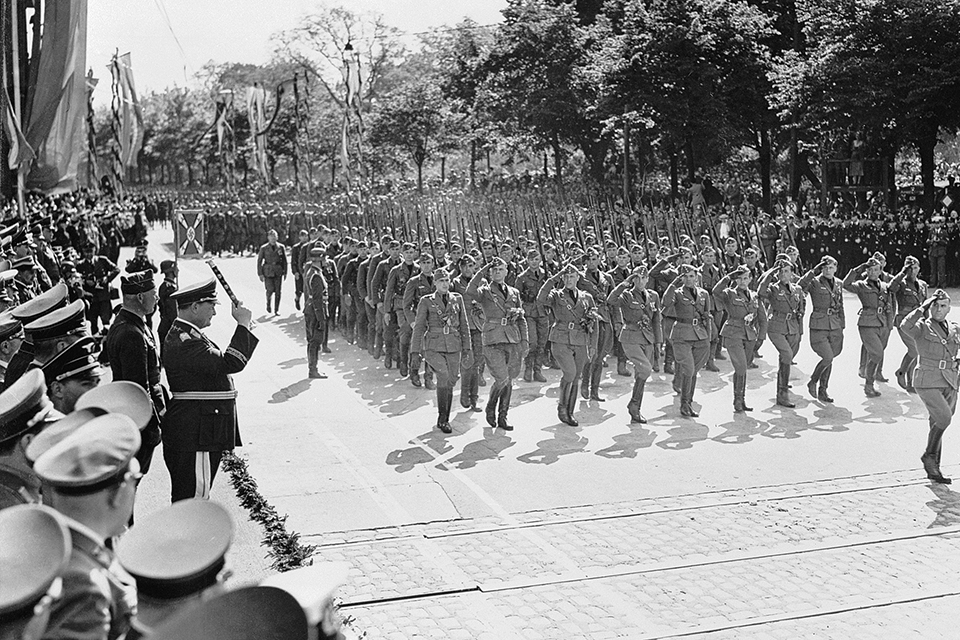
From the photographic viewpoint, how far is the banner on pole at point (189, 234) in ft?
40.6

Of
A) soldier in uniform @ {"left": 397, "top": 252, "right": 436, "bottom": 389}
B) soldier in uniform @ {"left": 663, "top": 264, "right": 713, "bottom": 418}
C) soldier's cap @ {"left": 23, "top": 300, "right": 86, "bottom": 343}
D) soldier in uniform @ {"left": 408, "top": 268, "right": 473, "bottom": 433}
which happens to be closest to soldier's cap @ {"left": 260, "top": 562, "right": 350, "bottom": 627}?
soldier's cap @ {"left": 23, "top": 300, "right": 86, "bottom": 343}

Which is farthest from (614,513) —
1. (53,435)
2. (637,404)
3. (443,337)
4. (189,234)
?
(189,234)

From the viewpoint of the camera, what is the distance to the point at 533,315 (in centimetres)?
1368

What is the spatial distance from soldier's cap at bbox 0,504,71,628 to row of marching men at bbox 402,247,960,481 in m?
8.91

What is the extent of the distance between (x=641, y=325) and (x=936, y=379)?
3658 millimetres

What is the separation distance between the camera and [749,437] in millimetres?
10977

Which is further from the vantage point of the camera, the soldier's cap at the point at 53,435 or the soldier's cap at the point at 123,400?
the soldier's cap at the point at 123,400

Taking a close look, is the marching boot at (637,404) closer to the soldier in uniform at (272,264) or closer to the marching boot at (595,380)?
the marching boot at (595,380)

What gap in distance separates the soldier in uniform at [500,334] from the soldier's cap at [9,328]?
5.67 metres

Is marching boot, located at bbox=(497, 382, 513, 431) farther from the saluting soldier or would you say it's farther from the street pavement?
the saluting soldier

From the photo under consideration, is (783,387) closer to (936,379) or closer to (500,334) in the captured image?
(936,379)

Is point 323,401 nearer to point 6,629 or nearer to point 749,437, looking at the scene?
point 749,437

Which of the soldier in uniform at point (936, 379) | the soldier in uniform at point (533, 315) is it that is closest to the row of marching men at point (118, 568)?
the soldier in uniform at point (936, 379)

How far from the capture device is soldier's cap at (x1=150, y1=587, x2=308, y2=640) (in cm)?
197
